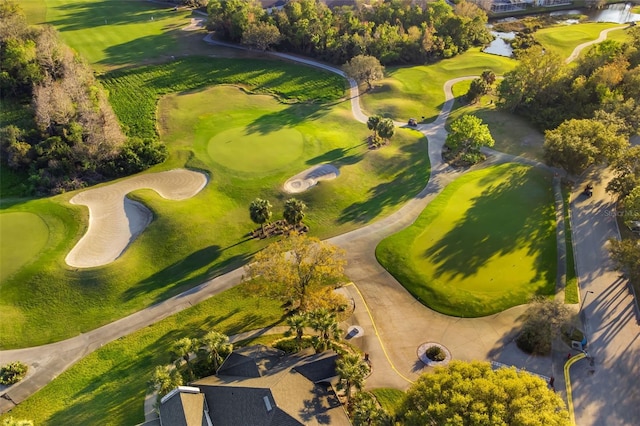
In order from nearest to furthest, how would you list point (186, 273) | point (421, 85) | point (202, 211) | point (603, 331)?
point (603, 331) < point (186, 273) < point (202, 211) < point (421, 85)

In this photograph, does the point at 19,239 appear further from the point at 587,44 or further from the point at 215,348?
the point at 587,44

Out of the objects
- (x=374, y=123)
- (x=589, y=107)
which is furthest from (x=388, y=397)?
(x=589, y=107)

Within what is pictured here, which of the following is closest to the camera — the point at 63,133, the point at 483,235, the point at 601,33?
the point at 483,235

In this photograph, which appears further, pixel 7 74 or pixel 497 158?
pixel 7 74

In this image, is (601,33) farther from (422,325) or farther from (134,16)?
(134,16)

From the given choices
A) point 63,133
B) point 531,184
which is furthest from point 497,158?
point 63,133

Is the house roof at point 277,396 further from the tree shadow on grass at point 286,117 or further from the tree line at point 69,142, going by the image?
the tree shadow on grass at point 286,117
